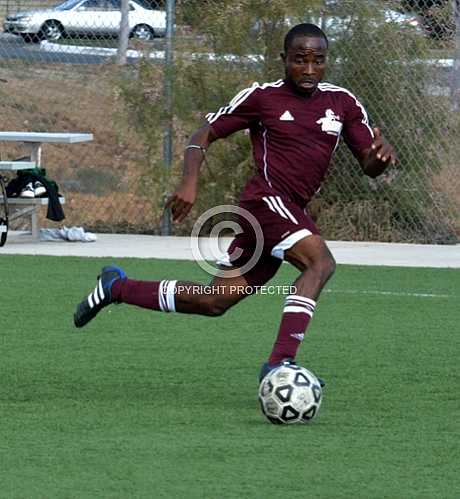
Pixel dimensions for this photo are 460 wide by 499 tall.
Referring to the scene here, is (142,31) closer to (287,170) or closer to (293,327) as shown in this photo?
(287,170)

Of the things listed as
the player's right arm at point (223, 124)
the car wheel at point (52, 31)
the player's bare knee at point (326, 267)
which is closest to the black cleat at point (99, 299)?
the player's right arm at point (223, 124)

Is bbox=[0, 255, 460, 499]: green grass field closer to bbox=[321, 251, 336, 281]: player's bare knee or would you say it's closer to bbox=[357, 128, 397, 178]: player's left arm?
bbox=[321, 251, 336, 281]: player's bare knee

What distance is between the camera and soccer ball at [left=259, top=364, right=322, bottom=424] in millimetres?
6090

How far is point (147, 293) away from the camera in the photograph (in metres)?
6.73

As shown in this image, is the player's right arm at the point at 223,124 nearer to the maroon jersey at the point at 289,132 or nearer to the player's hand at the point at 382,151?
the maroon jersey at the point at 289,132

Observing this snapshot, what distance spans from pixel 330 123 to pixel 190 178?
731 mm

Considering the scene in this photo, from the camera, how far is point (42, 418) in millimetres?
6223

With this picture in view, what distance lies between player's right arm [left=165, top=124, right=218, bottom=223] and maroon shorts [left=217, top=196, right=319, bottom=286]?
30 centimetres

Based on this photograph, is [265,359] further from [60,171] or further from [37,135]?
[60,171]

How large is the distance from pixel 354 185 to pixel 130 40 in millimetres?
3406

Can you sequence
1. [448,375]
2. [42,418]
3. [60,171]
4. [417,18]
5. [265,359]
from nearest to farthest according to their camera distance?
[42,418], [448,375], [265,359], [417,18], [60,171]

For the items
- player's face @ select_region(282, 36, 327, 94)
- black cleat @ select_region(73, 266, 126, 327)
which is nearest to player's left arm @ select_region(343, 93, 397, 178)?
player's face @ select_region(282, 36, 327, 94)

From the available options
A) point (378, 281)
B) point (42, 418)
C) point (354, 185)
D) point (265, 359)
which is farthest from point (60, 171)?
point (42, 418)
